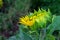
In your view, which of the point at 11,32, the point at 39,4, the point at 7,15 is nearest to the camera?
the point at 11,32

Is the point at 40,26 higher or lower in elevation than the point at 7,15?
higher

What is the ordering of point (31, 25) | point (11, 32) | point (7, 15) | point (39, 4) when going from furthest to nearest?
point (39, 4) → point (7, 15) → point (11, 32) → point (31, 25)

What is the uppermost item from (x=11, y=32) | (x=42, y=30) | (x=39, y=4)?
(x=42, y=30)

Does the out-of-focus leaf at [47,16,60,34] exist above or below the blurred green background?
above

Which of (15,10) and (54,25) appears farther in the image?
(15,10)

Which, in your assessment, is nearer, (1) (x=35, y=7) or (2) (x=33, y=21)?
(2) (x=33, y=21)

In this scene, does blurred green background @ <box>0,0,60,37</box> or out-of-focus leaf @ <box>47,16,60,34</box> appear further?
blurred green background @ <box>0,0,60,37</box>

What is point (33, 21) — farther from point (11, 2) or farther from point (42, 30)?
point (11, 2)

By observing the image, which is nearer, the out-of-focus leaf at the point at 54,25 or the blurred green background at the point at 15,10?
the out-of-focus leaf at the point at 54,25

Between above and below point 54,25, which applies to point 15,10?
below

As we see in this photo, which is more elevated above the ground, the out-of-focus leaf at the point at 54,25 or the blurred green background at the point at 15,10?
the out-of-focus leaf at the point at 54,25

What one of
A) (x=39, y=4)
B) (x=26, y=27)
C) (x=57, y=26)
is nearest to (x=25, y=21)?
(x=26, y=27)
